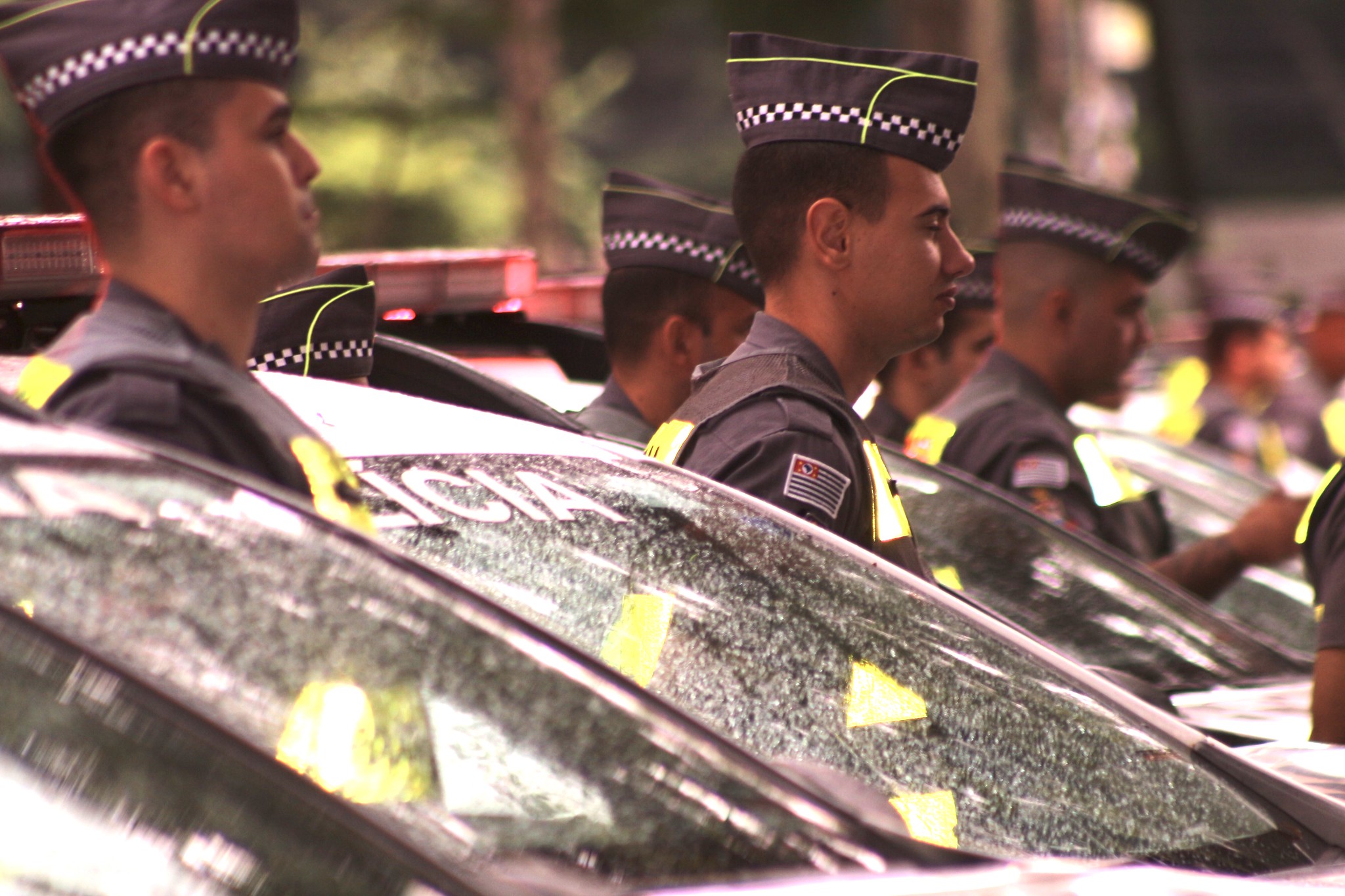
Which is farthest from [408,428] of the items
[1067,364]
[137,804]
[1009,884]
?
[1067,364]

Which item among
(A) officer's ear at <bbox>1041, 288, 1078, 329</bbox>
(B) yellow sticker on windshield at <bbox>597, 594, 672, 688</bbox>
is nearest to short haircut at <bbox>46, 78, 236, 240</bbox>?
(B) yellow sticker on windshield at <bbox>597, 594, 672, 688</bbox>

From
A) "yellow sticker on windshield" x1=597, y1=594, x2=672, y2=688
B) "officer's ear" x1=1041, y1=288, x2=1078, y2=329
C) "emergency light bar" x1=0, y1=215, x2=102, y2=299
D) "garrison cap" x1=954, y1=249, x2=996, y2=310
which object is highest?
"garrison cap" x1=954, y1=249, x2=996, y2=310

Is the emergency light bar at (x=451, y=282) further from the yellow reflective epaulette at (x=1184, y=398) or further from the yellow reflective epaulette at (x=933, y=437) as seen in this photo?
the yellow reflective epaulette at (x=1184, y=398)

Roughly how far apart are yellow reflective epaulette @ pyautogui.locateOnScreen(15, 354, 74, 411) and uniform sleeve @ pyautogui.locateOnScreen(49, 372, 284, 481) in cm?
3

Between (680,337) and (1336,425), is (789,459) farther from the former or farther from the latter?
(1336,425)

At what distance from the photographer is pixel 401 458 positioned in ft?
7.91

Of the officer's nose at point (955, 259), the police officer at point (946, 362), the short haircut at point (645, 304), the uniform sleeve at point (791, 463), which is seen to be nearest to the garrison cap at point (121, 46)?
the uniform sleeve at point (791, 463)

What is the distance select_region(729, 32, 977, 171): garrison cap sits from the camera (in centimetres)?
302

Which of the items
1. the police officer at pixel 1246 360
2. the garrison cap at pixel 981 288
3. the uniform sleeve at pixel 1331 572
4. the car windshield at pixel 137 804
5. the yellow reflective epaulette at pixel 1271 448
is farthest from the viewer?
the police officer at pixel 1246 360

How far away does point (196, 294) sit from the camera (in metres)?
2.00

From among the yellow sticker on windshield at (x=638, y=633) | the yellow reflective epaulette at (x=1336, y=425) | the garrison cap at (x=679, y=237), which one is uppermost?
the yellow reflective epaulette at (x=1336, y=425)

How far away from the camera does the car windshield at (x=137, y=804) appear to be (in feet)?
4.85

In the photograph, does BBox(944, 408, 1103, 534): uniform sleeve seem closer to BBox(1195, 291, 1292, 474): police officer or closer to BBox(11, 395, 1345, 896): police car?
BBox(11, 395, 1345, 896): police car

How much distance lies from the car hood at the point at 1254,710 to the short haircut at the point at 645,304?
1.40 metres
